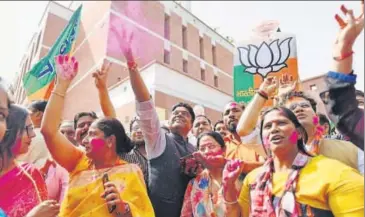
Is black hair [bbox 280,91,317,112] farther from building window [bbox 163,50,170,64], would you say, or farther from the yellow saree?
building window [bbox 163,50,170,64]

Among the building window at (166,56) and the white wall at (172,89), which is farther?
the building window at (166,56)

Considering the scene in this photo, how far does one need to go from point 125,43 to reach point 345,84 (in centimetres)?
154

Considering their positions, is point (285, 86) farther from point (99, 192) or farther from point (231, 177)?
point (99, 192)

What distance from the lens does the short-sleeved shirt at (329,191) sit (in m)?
1.69

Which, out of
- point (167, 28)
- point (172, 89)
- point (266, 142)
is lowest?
point (266, 142)

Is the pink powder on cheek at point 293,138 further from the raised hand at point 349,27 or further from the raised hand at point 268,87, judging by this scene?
the raised hand at point 268,87

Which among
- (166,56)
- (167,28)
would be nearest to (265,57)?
(166,56)

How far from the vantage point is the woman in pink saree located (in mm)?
1715

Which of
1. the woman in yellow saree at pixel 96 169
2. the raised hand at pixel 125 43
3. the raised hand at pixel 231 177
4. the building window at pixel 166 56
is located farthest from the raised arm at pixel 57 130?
the building window at pixel 166 56

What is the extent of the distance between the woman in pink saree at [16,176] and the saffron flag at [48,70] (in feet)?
8.75

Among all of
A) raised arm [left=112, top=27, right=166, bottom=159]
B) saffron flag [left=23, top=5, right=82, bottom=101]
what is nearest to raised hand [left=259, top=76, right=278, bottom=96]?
raised arm [left=112, top=27, right=166, bottom=159]

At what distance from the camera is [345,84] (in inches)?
67.4

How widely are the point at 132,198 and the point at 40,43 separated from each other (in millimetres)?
18009

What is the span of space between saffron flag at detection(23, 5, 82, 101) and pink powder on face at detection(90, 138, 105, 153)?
7.67 ft
